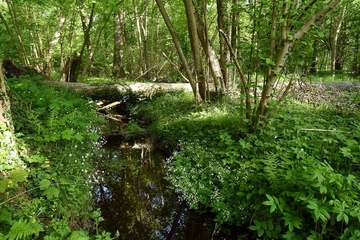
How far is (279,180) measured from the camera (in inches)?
117

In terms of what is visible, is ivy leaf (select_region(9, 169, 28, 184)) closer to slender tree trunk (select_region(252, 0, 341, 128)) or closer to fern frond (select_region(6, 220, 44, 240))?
fern frond (select_region(6, 220, 44, 240))

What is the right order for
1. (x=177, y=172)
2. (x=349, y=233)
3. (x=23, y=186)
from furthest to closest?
(x=177, y=172), (x=23, y=186), (x=349, y=233)

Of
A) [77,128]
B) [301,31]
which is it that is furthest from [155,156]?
[301,31]

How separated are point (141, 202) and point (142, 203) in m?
0.04

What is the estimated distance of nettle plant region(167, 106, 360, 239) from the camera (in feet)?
8.06

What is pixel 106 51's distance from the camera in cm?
1786

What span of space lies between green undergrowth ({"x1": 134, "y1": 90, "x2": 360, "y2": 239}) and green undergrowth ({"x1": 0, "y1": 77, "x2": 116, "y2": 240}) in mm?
1634

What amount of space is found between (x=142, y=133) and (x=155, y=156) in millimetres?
1165

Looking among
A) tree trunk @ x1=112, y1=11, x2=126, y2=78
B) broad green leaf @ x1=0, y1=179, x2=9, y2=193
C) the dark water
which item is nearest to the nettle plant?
the dark water

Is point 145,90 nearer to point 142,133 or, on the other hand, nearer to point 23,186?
point 142,133

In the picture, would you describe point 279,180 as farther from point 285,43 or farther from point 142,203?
point 142,203

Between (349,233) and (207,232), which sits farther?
(207,232)

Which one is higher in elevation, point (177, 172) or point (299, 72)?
point (299, 72)

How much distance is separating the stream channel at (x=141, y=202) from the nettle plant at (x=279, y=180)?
0.84 ft
